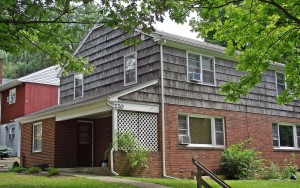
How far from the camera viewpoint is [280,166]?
71.8 ft

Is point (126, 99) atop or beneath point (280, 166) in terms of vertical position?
atop

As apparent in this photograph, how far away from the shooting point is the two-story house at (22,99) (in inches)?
1273

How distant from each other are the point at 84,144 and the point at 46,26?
9577 mm

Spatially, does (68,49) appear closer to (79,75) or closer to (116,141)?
(116,141)

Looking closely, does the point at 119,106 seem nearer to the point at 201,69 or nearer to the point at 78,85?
the point at 201,69

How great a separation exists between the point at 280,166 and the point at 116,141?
10.6 meters

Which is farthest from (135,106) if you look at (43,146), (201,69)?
(43,146)

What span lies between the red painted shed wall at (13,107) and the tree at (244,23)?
22.4 m

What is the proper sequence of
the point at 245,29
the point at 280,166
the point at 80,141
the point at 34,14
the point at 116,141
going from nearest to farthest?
the point at 34,14 → the point at 245,29 → the point at 116,141 → the point at 80,141 → the point at 280,166

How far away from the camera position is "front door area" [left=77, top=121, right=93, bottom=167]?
66.2 feet

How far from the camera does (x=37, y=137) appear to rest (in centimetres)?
2153

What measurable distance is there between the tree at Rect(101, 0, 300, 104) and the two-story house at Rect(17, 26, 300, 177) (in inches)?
160

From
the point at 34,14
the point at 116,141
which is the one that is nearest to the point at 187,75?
the point at 116,141

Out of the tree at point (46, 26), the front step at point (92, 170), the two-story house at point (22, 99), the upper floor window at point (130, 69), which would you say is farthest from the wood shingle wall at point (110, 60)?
the two-story house at point (22, 99)
